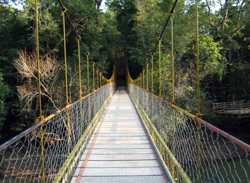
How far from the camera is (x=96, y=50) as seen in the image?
11344 millimetres

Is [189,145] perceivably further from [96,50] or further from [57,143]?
[96,50]

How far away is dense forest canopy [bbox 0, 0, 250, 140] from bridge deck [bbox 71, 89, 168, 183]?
204 inches

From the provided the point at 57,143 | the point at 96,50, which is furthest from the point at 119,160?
the point at 96,50

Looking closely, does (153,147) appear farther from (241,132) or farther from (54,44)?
(241,132)

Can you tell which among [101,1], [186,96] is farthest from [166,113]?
[101,1]

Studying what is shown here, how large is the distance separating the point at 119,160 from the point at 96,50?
31.6 feet

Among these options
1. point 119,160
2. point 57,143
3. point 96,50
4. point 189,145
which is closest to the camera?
point 189,145

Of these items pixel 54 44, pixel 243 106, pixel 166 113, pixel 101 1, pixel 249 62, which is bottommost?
pixel 243 106

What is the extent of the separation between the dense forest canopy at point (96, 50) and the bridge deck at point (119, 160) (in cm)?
518

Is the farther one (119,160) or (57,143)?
(119,160)

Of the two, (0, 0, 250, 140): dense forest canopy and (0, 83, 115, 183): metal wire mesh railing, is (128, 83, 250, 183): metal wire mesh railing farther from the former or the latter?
(0, 0, 250, 140): dense forest canopy

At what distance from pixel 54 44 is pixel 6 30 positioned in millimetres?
2301

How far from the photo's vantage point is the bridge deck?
1.76 meters

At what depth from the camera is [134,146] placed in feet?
8.49
